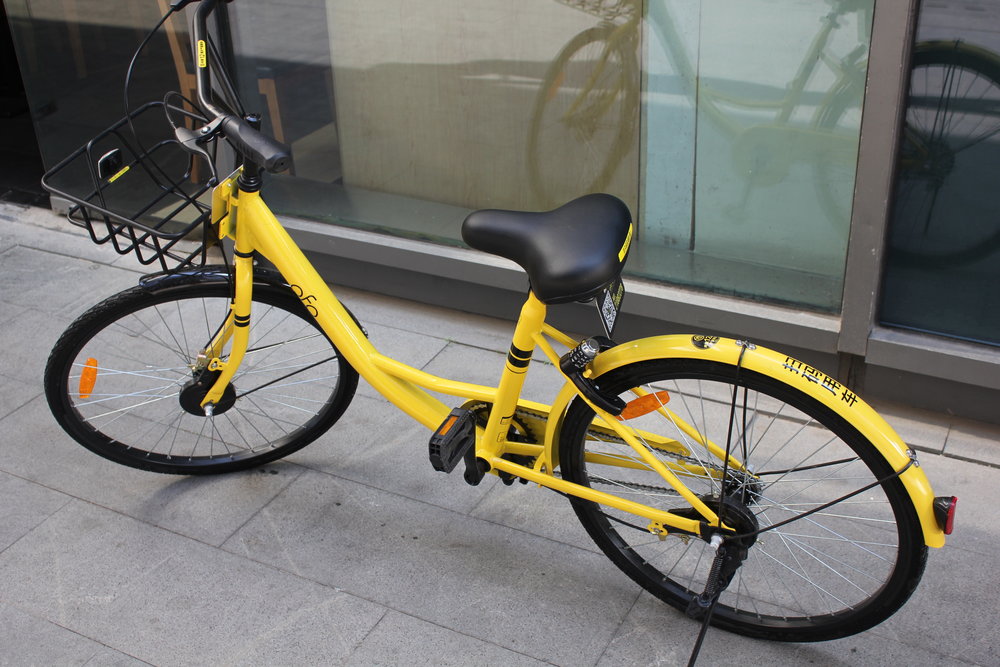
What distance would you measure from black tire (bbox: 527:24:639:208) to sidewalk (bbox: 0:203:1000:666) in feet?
3.84

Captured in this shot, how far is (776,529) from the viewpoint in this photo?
298cm

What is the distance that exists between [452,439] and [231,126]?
1036 mm

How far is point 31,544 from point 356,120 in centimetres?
223

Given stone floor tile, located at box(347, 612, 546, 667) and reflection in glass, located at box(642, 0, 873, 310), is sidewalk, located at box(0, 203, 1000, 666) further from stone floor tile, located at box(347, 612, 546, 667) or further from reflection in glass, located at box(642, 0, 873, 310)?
reflection in glass, located at box(642, 0, 873, 310)

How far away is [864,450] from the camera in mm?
2438

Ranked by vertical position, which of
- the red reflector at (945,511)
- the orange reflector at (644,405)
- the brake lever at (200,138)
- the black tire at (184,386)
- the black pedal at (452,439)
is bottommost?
the black tire at (184,386)

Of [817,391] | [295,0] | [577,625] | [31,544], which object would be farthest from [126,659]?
[295,0]

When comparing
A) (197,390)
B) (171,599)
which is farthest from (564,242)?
(171,599)

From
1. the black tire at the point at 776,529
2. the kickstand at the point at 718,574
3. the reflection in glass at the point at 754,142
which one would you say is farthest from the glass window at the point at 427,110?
the kickstand at the point at 718,574

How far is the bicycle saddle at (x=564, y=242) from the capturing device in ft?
8.16

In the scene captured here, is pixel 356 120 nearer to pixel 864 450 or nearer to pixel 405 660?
pixel 405 660

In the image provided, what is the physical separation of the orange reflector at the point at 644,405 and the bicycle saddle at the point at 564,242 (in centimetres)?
34

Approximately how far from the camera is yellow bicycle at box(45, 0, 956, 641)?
2510 millimetres

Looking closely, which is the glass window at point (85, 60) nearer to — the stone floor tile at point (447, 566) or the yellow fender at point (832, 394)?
the stone floor tile at point (447, 566)
